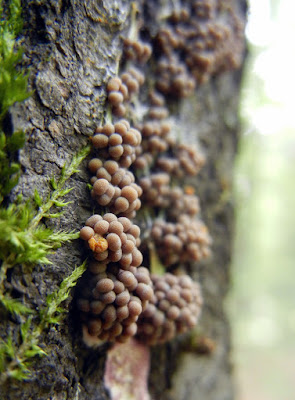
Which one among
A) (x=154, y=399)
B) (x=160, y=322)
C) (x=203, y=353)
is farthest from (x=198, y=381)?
(x=160, y=322)

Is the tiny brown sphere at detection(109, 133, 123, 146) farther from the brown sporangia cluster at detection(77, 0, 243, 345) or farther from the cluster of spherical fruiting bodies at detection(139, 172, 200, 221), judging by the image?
the cluster of spherical fruiting bodies at detection(139, 172, 200, 221)

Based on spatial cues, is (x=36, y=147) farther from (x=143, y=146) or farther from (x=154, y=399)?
(x=154, y=399)

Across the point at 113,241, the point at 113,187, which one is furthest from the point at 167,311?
the point at 113,187

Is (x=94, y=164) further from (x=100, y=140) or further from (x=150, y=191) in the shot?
(x=150, y=191)

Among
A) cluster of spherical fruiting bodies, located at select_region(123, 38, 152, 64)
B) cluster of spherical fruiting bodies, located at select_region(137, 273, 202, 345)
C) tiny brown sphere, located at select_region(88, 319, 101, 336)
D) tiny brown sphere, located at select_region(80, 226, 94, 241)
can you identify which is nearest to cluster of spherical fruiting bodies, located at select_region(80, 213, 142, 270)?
tiny brown sphere, located at select_region(80, 226, 94, 241)

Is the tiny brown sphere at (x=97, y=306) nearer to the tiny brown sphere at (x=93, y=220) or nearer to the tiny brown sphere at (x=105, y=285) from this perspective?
the tiny brown sphere at (x=105, y=285)

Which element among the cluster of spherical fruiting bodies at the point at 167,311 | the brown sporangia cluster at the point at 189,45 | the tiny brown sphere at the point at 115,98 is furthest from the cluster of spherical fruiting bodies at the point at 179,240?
the brown sporangia cluster at the point at 189,45
